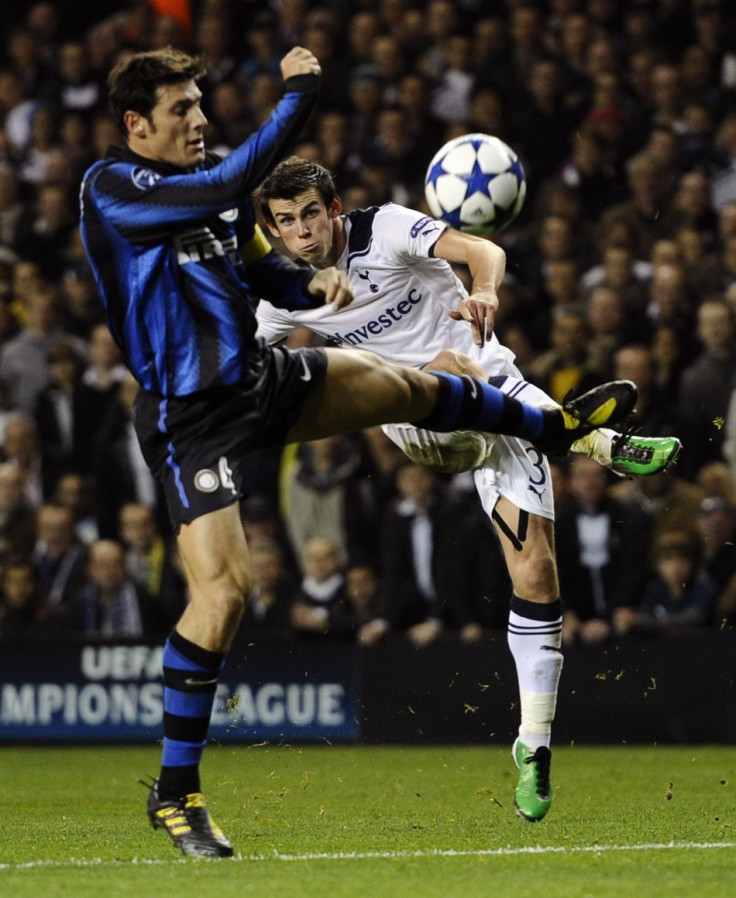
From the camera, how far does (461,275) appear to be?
37.6 feet

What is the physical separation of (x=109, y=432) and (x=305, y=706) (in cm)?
254

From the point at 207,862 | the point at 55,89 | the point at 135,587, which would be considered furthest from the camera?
the point at 55,89

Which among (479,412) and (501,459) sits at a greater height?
(479,412)

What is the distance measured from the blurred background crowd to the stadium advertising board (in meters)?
0.22

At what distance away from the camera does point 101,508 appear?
1137 cm

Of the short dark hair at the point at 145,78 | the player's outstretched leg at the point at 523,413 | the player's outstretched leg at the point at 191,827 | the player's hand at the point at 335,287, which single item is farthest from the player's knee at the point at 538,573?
the short dark hair at the point at 145,78

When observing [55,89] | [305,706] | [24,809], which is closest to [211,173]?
[24,809]

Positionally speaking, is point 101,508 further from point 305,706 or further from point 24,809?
point 24,809

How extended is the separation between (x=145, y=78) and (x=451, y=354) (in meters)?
1.80

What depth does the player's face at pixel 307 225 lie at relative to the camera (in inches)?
252

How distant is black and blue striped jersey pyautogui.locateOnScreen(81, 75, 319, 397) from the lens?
500 centimetres

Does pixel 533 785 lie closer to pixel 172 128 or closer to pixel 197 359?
pixel 197 359

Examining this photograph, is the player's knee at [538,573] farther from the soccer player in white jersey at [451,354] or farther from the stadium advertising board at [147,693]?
the stadium advertising board at [147,693]

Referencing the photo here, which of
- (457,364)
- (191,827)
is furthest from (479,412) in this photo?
(191,827)
